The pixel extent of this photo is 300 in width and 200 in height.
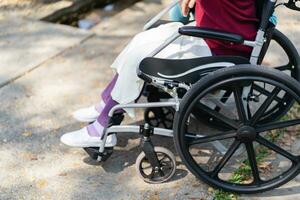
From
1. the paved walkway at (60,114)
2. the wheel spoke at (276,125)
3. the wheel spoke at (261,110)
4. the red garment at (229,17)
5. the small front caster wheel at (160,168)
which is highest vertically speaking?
the red garment at (229,17)

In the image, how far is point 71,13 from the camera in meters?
5.13

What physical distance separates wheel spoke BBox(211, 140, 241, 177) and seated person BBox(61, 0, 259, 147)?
1.51ft

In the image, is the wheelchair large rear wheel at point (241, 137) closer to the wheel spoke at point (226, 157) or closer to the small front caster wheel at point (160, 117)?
the wheel spoke at point (226, 157)

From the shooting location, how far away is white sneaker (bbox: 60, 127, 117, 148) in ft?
9.89

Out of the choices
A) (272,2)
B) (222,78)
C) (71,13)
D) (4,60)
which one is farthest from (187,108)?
(71,13)

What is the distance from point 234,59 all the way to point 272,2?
324mm

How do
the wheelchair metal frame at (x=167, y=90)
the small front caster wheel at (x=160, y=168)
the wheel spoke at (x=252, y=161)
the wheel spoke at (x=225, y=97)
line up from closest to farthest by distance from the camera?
the wheelchair metal frame at (x=167, y=90), the wheel spoke at (x=252, y=161), the small front caster wheel at (x=160, y=168), the wheel spoke at (x=225, y=97)

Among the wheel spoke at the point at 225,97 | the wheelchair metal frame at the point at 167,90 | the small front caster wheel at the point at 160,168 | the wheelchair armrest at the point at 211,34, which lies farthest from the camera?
the wheel spoke at the point at 225,97

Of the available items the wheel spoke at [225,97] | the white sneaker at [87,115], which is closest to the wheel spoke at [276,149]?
the wheel spoke at [225,97]

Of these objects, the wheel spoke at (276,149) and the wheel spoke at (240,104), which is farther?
the wheel spoke at (276,149)

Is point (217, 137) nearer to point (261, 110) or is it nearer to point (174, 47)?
point (261, 110)

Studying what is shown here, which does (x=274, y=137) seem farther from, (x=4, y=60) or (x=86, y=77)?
(x=4, y=60)

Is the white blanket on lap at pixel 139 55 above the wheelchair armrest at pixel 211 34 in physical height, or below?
below

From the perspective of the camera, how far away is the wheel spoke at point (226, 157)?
278cm
